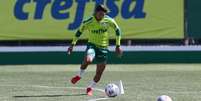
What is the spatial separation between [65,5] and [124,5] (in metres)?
2.31

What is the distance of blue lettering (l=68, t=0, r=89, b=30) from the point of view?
85.4ft

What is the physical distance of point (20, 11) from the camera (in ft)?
85.6

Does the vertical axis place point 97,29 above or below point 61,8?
above

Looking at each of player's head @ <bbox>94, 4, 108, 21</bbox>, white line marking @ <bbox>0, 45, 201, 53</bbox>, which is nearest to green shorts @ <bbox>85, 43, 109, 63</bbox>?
player's head @ <bbox>94, 4, 108, 21</bbox>

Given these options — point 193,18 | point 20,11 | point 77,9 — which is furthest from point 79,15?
point 193,18

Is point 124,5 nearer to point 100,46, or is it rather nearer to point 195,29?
point 195,29

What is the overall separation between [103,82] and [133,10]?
8.45 meters

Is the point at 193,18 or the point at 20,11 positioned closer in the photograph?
the point at 20,11

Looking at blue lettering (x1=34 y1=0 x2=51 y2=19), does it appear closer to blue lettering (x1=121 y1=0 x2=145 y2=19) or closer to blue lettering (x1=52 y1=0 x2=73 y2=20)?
blue lettering (x1=52 y1=0 x2=73 y2=20)

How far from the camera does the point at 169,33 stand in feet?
86.2

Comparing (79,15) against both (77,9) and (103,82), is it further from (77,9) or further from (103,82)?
(103,82)

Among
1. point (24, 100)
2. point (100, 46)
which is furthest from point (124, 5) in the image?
point (24, 100)

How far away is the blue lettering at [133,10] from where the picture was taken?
2608cm

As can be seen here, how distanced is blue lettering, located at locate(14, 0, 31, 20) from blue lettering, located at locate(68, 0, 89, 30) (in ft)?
5.90
